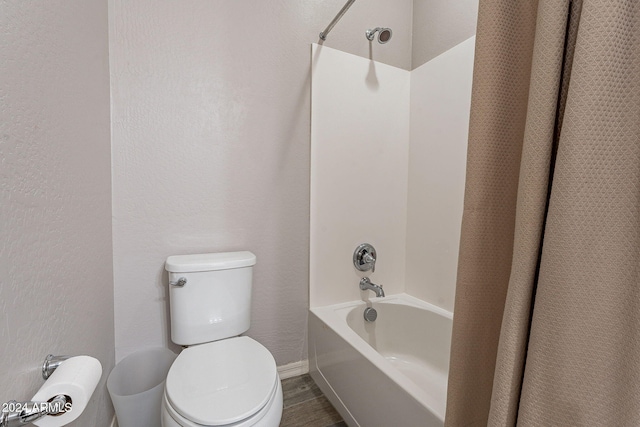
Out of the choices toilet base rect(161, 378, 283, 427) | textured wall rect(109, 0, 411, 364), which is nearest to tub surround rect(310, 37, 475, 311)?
textured wall rect(109, 0, 411, 364)

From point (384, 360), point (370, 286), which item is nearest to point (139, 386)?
point (384, 360)

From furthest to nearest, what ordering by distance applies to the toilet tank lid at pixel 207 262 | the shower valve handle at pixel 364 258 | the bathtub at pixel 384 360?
the shower valve handle at pixel 364 258, the toilet tank lid at pixel 207 262, the bathtub at pixel 384 360

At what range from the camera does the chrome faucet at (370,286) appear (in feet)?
5.62

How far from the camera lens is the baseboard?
5.46 ft

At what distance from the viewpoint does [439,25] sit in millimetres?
1713

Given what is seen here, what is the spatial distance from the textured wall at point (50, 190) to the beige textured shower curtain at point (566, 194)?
0.93 meters

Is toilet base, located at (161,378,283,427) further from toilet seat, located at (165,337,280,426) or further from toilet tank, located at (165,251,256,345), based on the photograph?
toilet tank, located at (165,251,256,345)

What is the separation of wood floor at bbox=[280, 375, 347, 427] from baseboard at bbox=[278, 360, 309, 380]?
0.03m

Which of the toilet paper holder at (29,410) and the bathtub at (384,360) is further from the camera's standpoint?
the bathtub at (384,360)

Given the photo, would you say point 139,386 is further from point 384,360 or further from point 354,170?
point 354,170

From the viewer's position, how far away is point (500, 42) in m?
0.58

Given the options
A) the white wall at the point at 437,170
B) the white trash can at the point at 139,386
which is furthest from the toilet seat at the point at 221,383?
the white wall at the point at 437,170

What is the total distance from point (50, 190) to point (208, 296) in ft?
2.52

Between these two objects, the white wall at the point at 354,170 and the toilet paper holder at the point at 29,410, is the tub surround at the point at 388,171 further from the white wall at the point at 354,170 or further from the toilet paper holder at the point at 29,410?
the toilet paper holder at the point at 29,410
